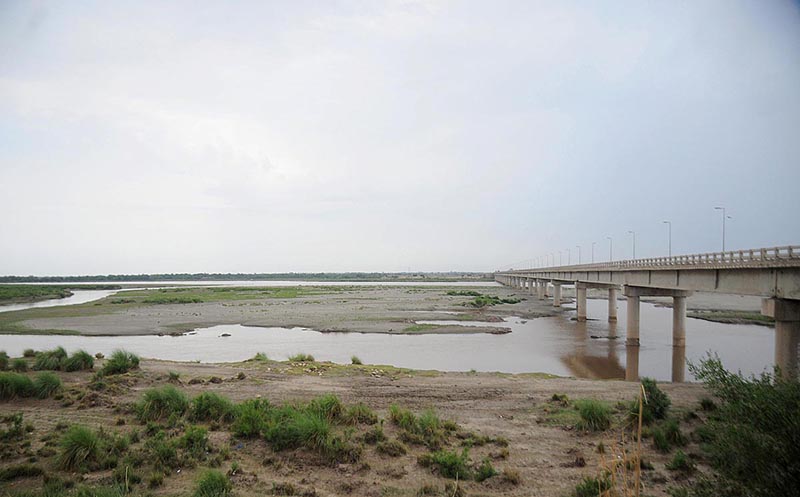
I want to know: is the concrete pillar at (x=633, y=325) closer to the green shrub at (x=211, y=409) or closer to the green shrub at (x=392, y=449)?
the green shrub at (x=392, y=449)

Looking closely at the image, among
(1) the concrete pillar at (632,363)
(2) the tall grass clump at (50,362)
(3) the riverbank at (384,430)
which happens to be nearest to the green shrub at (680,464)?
(3) the riverbank at (384,430)

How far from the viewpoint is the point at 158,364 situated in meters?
22.7

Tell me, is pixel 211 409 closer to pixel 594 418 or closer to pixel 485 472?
pixel 485 472

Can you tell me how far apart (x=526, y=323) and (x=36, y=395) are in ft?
143

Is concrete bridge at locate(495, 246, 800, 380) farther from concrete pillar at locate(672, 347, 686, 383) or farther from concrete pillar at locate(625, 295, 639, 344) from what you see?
concrete pillar at locate(672, 347, 686, 383)

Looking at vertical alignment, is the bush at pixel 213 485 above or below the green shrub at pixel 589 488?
below

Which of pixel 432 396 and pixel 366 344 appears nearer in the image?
pixel 432 396

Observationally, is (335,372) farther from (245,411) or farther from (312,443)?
(312,443)

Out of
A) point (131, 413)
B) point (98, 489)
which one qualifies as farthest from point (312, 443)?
point (131, 413)

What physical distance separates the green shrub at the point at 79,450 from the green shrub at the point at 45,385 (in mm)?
6452

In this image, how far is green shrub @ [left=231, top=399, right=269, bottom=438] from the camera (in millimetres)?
11930

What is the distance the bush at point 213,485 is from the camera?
848 cm

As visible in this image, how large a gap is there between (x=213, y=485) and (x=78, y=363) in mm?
15335

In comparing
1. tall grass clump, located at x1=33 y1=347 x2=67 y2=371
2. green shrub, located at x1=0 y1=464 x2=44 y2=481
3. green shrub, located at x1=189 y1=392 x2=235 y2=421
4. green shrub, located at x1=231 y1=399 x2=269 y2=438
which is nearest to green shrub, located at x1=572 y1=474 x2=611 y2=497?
green shrub, located at x1=231 y1=399 x2=269 y2=438
